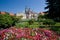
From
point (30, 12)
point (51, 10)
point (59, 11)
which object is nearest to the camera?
point (59, 11)

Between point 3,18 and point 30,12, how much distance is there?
42.9 m

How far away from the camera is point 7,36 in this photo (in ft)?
19.1

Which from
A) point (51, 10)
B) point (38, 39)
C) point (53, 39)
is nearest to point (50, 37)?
point (53, 39)

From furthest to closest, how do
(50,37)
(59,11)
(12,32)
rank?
(59,11), (50,37), (12,32)

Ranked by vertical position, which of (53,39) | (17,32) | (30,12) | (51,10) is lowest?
(30,12)

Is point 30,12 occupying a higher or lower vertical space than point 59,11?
lower

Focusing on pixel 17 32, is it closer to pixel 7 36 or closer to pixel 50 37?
pixel 7 36

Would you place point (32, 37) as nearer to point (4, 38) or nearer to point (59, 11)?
point (4, 38)

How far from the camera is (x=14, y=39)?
5520mm

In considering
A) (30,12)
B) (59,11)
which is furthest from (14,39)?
(30,12)

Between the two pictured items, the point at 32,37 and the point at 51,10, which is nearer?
the point at 32,37

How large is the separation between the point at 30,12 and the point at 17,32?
62.2 metres

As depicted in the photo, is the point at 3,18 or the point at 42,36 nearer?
the point at 42,36

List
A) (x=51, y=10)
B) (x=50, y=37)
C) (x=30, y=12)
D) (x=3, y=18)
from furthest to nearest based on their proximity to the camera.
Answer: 1. (x=30, y=12)
2. (x=51, y=10)
3. (x=3, y=18)
4. (x=50, y=37)
